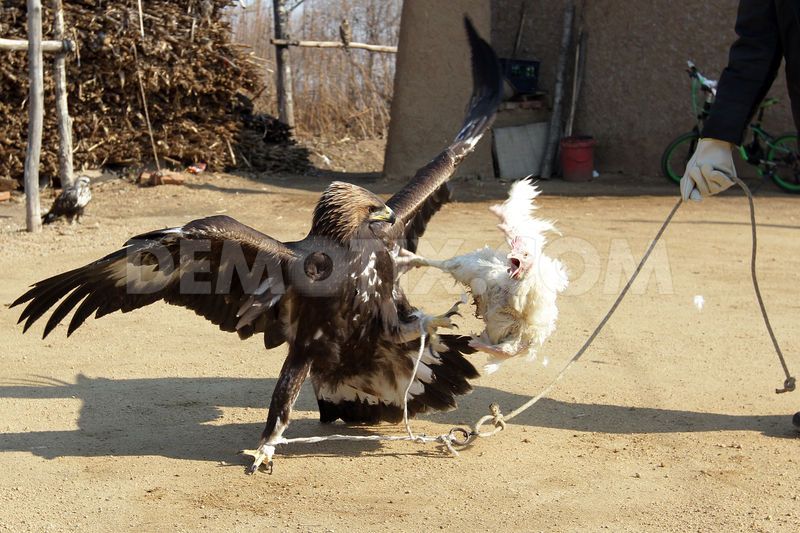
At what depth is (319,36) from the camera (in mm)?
19547

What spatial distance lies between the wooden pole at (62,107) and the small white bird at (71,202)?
27 centimetres

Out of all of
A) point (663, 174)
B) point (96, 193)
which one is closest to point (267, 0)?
point (96, 193)

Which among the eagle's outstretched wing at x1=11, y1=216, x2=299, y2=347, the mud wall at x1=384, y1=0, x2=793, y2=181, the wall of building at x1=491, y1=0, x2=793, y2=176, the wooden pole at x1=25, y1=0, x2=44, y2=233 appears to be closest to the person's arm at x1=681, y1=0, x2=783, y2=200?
the eagle's outstretched wing at x1=11, y1=216, x2=299, y2=347

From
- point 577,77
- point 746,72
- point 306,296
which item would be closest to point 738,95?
point 746,72

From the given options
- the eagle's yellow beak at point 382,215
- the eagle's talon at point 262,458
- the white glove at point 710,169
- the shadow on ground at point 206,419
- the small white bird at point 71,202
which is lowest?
the shadow on ground at point 206,419

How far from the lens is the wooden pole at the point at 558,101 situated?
1298cm

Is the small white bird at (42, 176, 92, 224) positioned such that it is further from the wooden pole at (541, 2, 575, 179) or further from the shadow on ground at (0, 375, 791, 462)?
the wooden pole at (541, 2, 575, 179)

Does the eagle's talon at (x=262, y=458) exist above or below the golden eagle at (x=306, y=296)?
below

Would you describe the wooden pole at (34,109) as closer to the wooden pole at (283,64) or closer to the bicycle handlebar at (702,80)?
the wooden pole at (283,64)

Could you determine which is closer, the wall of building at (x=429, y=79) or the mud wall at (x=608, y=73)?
the mud wall at (x=608, y=73)

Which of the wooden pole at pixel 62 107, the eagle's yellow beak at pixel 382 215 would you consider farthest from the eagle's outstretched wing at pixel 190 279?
the wooden pole at pixel 62 107

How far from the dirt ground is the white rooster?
1.99 ft

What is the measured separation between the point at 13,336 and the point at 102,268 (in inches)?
94.0

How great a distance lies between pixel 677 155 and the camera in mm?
12391
